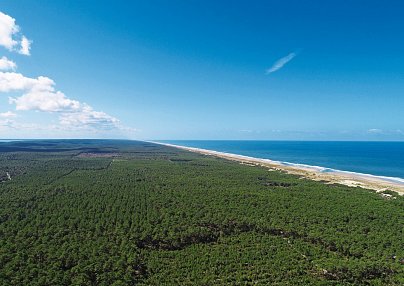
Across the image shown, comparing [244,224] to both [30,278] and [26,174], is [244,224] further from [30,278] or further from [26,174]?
[26,174]

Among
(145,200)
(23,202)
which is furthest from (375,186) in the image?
(23,202)

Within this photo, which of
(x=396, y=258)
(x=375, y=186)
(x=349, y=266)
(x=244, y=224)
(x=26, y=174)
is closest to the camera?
(x=349, y=266)

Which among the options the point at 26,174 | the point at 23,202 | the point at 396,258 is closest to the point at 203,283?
the point at 396,258

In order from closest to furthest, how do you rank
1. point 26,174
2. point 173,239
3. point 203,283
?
point 203,283
point 173,239
point 26,174

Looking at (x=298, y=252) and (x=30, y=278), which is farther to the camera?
(x=298, y=252)

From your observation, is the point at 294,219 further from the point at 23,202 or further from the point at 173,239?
the point at 23,202

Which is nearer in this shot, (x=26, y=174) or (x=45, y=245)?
Result: (x=45, y=245)
